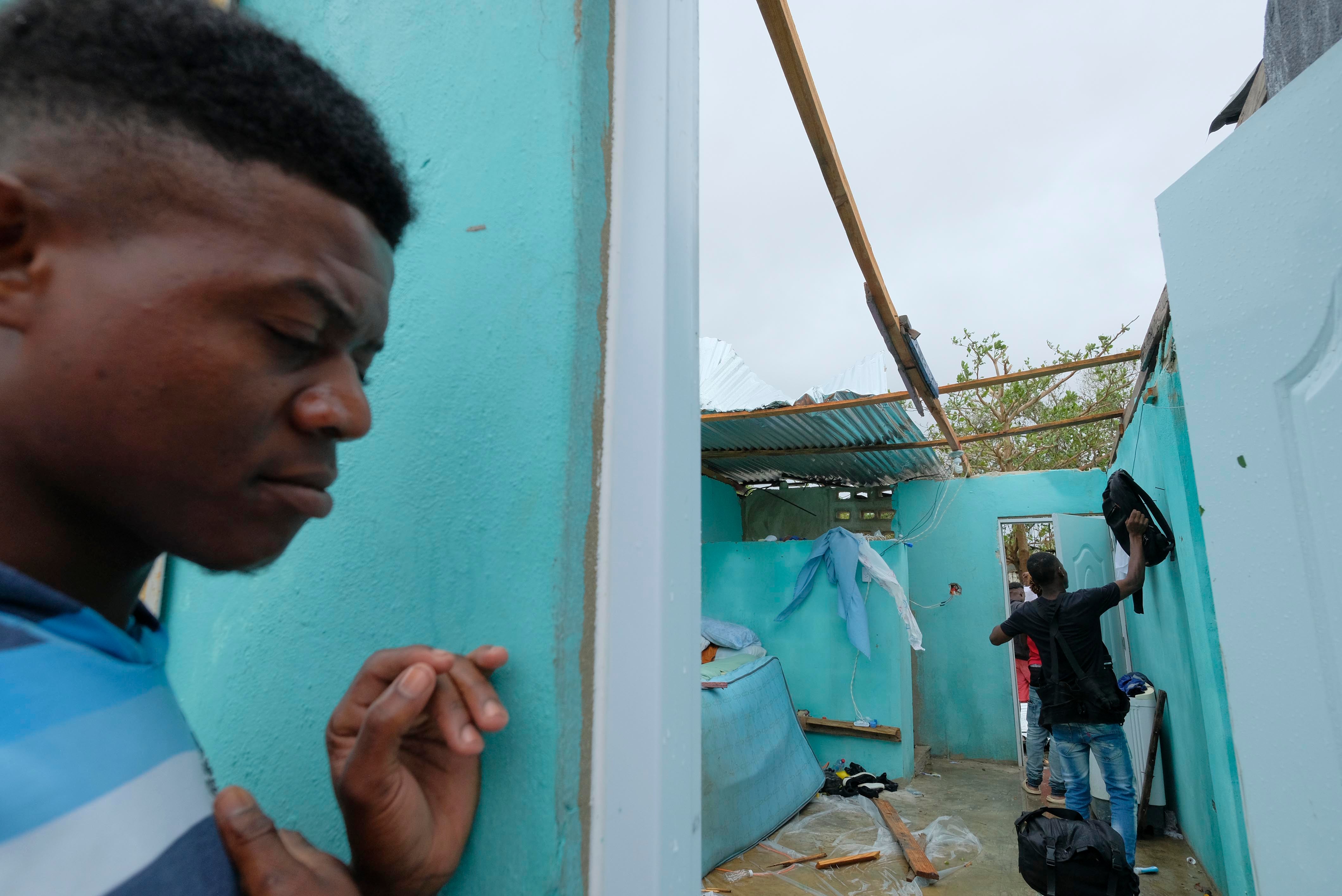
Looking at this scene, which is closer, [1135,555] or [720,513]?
[1135,555]

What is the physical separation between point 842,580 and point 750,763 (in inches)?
92.8

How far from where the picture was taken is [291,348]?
1.73 ft

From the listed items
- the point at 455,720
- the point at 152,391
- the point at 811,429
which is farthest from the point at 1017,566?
the point at 152,391

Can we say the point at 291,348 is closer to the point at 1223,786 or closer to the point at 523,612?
the point at 523,612

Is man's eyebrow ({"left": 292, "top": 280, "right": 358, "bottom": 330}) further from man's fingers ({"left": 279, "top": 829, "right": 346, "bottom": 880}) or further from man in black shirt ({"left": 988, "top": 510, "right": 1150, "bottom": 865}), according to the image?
man in black shirt ({"left": 988, "top": 510, "right": 1150, "bottom": 865})

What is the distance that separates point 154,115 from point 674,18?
72 centimetres

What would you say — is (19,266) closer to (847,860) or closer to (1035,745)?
(847,860)

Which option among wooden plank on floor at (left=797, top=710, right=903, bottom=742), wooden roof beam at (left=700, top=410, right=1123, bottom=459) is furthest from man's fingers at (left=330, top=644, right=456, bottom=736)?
wooden plank on floor at (left=797, top=710, right=903, bottom=742)

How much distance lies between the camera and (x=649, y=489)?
32.0 inches

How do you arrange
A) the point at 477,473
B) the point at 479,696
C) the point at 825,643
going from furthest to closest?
the point at 825,643
the point at 477,473
the point at 479,696

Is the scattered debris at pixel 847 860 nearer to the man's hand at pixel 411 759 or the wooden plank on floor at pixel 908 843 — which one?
the wooden plank on floor at pixel 908 843

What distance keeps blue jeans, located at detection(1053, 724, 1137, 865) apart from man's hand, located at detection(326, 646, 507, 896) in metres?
4.77

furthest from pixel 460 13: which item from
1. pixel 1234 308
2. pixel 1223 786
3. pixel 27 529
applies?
pixel 1223 786

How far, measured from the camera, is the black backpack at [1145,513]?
4250 millimetres
